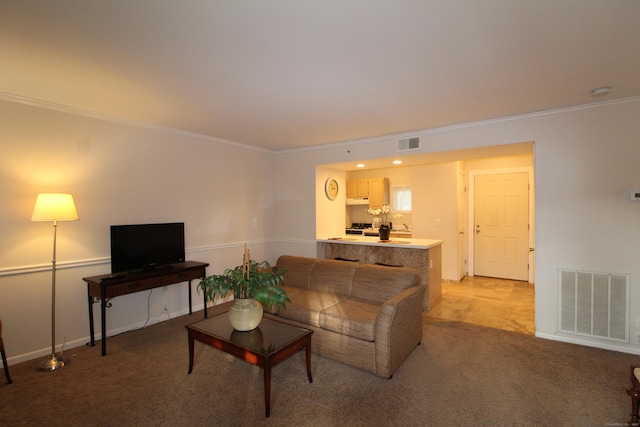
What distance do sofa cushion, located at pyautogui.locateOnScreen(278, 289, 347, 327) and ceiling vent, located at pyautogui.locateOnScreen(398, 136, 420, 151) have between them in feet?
7.17

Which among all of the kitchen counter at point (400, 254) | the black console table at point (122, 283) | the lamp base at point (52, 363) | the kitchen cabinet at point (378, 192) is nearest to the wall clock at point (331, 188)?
the kitchen counter at point (400, 254)

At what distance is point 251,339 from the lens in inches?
95.0

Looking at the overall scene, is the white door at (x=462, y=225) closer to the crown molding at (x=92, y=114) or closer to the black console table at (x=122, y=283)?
the crown molding at (x=92, y=114)

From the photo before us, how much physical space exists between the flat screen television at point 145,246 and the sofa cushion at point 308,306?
1596 millimetres

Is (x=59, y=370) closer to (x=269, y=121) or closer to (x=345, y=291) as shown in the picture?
(x=345, y=291)

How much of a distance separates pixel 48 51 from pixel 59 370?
2.66 meters

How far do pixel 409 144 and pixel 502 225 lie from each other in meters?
3.21

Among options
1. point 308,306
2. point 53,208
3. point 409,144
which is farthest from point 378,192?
point 53,208

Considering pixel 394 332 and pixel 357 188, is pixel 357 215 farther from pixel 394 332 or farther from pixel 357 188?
pixel 394 332

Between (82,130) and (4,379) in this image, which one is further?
(82,130)

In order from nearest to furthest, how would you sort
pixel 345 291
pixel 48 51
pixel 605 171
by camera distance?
pixel 48 51 → pixel 605 171 → pixel 345 291

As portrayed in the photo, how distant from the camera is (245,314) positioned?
247 cm

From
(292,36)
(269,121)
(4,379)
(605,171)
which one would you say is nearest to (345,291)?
(269,121)

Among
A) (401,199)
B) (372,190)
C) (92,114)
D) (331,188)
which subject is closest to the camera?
(92,114)
